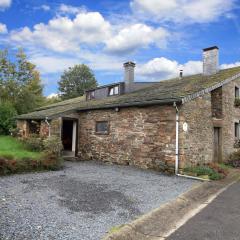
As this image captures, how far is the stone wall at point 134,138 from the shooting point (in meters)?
13.1

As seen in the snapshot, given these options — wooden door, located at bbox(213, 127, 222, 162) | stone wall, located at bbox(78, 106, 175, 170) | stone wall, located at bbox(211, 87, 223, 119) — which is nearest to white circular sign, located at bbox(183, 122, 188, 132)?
stone wall, located at bbox(78, 106, 175, 170)

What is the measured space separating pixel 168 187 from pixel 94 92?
14.2 m

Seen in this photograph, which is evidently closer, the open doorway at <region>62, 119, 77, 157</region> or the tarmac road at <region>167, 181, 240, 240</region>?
the tarmac road at <region>167, 181, 240, 240</region>

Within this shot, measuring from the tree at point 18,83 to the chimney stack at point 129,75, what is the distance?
2342 cm

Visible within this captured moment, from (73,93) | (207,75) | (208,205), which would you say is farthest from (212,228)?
(73,93)

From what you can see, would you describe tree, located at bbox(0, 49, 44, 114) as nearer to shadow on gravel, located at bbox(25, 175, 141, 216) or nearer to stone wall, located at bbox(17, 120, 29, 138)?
stone wall, located at bbox(17, 120, 29, 138)

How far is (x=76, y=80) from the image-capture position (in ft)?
192

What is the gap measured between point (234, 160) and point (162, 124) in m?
5.43

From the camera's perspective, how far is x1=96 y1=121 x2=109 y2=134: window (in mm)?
16650

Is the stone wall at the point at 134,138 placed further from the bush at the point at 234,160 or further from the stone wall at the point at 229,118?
the bush at the point at 234,160

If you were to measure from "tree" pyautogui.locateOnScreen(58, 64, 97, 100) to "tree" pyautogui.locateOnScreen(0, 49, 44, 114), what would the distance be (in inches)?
582

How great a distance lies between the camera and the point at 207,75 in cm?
1797

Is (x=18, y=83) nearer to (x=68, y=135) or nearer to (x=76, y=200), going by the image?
(x=68, y=135)

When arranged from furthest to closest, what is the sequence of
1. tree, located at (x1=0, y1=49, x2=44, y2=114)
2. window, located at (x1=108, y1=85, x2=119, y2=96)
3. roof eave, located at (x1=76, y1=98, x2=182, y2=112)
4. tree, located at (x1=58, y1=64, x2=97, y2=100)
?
tree, located at (x1=58, y1=64, x2=97, y2=100) < tree, located at (x1=0, y1=49, x2=44, y2=114) < window, located at (x1=108, y1=85, x2=119, y2=96) < roof eave, located at (x1=76, y1=98, x2=182, y2=112)
